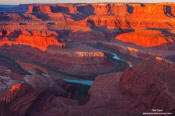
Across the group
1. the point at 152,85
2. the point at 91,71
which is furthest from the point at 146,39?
the point at 152,85

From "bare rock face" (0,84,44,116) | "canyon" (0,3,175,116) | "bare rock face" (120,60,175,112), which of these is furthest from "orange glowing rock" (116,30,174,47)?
"bare rock face" (0,84,44,116)

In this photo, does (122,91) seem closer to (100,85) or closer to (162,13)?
(100,85)

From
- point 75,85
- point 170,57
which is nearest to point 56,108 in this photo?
point 75,85

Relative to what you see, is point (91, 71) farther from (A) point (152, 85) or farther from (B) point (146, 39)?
(B) point (146, 39)

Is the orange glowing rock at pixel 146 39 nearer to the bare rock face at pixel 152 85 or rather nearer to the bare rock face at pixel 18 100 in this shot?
the bare rock face at pixel 152 85

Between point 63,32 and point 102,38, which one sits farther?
point 63,32
